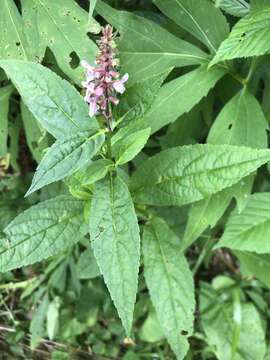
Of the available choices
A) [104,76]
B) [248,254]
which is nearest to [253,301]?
[248,254]

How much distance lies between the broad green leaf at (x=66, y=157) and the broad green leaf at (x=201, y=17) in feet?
1.93

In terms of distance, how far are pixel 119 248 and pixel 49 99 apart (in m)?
0.44

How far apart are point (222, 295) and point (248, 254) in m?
0.44

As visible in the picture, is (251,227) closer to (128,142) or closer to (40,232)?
(128,142)

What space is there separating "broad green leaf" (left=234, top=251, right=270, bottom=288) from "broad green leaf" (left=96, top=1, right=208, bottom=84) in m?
0.81

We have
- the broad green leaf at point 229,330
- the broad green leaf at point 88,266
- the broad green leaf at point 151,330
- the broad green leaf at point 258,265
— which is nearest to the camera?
the broad green leaf at point 258,265

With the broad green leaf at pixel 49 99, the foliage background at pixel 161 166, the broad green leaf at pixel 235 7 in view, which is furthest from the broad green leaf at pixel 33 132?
the broad green leaf at pixel 235 7

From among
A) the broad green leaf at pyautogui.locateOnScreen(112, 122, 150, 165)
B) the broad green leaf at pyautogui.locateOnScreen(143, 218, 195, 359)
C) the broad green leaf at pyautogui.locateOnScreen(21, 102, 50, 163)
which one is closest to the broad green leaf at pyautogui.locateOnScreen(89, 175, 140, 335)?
the broad green leaf at pyautogui.locateOnScreen(112, 122, 150, 165)

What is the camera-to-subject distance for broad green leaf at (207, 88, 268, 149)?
1826 millimetres

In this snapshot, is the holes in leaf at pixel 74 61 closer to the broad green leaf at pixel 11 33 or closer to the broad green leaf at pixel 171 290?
the broad green leaf at pixel 11 33

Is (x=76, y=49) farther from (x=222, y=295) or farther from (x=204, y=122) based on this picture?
(x=222, y=295)

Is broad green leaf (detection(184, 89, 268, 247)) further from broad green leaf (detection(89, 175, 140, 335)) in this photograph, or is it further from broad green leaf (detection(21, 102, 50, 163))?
broad green leaf (detection(21, 102, 50, 163))

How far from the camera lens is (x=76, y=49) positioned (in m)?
1.76

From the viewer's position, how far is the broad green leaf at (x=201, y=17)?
1.84 m
